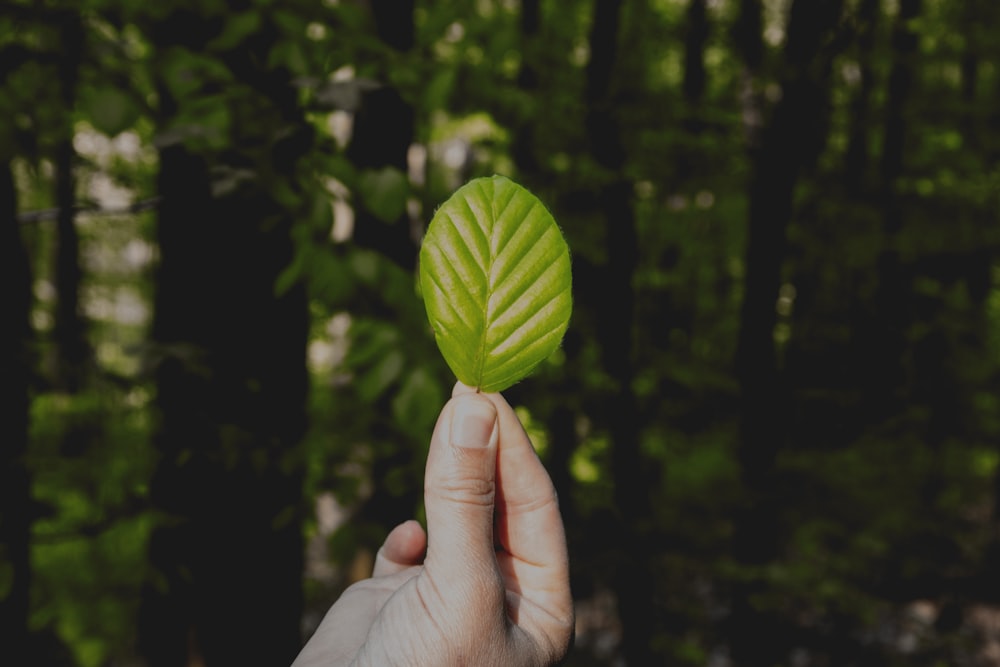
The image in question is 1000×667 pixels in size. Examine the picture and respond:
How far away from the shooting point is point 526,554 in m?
1.25

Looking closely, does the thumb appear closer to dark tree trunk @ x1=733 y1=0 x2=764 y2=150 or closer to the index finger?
the index finger

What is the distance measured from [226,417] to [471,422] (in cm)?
181

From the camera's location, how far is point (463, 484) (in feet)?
3.54

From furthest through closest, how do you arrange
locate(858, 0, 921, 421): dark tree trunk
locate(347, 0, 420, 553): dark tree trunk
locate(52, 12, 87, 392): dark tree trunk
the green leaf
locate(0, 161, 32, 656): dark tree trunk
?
locate(858, 0, 921, 421): dark tree trunk, locate(347, 0, 420, 553): dark tree trunk, locate(0, 161, 32, 656): dark tree trunk, locate(52, 12, 87, 392): dark tree trunk, the green leaf

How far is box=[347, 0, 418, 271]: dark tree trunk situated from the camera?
2873 mm

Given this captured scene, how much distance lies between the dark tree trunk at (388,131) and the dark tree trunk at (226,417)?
461 mm

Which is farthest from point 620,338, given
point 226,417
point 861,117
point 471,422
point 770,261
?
point 471,422

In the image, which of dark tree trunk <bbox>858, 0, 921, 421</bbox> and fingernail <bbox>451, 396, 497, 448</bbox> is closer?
fingernail <bbox>451, 396, 497, 448</bbox>

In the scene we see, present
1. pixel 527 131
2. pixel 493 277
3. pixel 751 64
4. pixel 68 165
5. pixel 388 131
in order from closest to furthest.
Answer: pixel 493 277
pixel 68 165
pixel 388 131
pixel 527 131
pixel 751 64

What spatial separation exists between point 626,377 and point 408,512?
200 centimetres

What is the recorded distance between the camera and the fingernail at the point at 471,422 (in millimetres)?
1073

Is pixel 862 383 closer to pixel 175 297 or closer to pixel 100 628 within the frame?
pixel 175 297

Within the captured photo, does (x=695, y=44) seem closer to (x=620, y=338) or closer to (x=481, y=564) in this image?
(x=620, y=338)

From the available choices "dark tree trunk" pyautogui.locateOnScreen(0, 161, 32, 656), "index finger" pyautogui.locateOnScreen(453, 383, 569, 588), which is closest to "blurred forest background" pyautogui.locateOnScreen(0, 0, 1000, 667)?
"dark tree trunk" pyautogui.locateOnScreen(0, 161, 32, 656)
